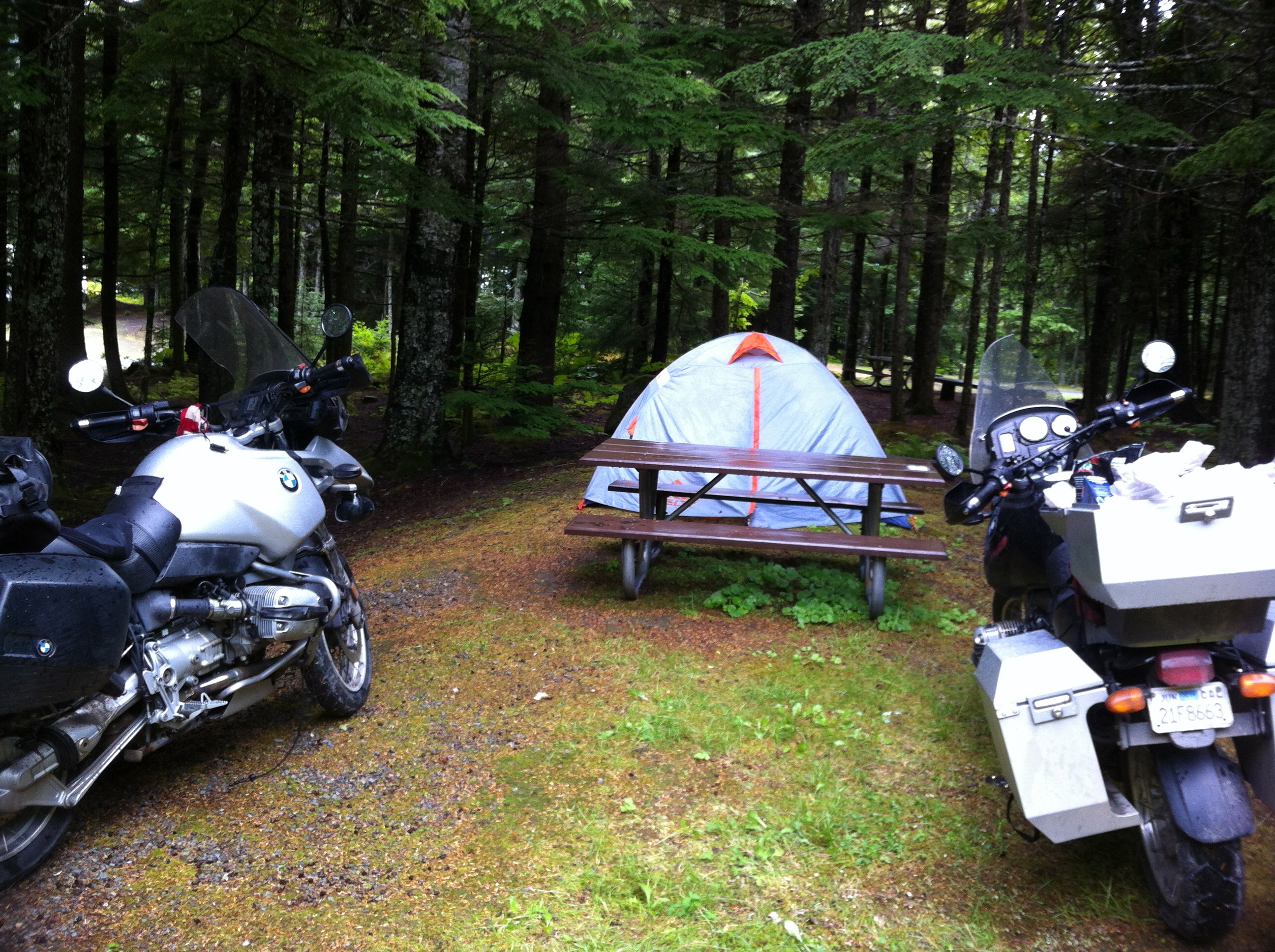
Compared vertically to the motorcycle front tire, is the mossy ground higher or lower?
lower

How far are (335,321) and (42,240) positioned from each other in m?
5.61

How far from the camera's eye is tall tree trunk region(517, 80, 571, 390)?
1152 cm

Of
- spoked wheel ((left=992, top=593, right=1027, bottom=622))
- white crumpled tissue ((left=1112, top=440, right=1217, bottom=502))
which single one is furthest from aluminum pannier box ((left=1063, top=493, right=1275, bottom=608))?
spoked wheel ((left=992, top=593, right=1027, bottom=622))

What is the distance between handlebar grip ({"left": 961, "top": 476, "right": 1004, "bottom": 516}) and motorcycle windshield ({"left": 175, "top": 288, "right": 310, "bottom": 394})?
299 centimetres

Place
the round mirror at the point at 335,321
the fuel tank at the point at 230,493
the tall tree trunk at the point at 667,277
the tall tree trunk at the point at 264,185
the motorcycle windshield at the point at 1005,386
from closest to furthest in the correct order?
1. the fuel tank at the point at 230,493
2. the round mirror at the point at 335,321
3. the motorcycle windshield at the point at 1005,386
4. the tall tree trunk at the point at 264,185
5. the tall tree trunk at the point at 667,277

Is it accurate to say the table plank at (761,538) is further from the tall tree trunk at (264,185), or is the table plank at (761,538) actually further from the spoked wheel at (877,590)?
the tall tree trunk at (264,185)

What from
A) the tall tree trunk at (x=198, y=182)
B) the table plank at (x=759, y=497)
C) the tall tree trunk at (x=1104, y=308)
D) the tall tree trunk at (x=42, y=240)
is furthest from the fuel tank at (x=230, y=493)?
the tall tree trunk at (x=1104, y=308)

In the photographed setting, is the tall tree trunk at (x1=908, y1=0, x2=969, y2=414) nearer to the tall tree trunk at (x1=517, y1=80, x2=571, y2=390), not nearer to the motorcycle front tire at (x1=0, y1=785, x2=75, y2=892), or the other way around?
the tall tree trunk at (x1=517, y1=80, x2=571, y2=390)

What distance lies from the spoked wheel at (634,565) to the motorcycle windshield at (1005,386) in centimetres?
231

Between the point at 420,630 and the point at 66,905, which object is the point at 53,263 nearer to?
the point at 420,630

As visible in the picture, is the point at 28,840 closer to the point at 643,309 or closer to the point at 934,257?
the point at 934,257

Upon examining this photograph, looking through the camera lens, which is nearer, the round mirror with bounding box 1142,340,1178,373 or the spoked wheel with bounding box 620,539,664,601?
the round mirror with bounding box 1142,340,1178,373

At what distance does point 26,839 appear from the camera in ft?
9.31

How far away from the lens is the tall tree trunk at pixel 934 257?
37.6 feet
